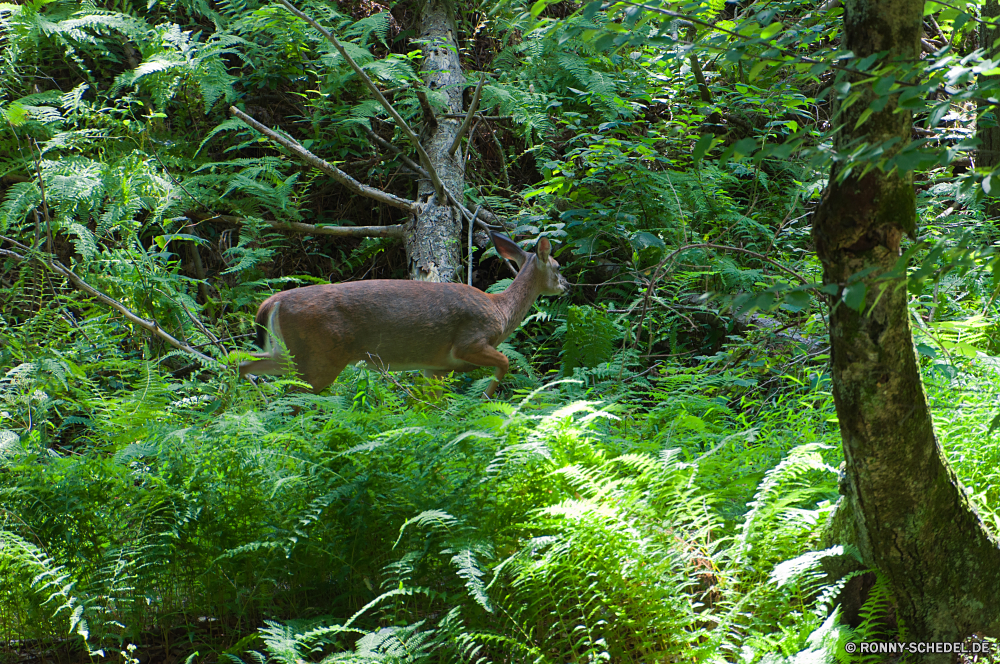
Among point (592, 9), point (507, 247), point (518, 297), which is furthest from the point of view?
point (507, 247)

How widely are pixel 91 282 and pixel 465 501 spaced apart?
4.17 metres

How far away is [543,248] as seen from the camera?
6539 mm

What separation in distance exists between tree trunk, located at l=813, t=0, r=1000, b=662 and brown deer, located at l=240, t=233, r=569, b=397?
3.41 m

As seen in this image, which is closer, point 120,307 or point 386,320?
point 120,307

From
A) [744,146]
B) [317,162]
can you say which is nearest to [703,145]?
[744,146]

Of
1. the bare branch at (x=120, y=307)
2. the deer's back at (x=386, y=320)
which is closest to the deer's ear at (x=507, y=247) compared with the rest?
the deer's back at (x=386, y=320)

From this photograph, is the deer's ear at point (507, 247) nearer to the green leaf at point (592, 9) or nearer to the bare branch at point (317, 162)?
the bare branch at point (317, 162)

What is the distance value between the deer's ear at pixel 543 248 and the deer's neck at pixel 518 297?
0.14 metres

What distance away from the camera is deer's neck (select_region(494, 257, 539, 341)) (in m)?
6.54

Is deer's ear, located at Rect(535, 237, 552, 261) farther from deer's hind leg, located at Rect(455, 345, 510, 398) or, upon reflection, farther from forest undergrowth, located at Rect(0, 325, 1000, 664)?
forest undergrowth, located at Rect(0, 325, 1000, 664)

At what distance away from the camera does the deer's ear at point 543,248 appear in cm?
648

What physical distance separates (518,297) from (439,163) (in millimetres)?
2148

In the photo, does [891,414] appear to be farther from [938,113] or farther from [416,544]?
[416,544]

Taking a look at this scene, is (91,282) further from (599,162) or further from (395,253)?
(599,162)
